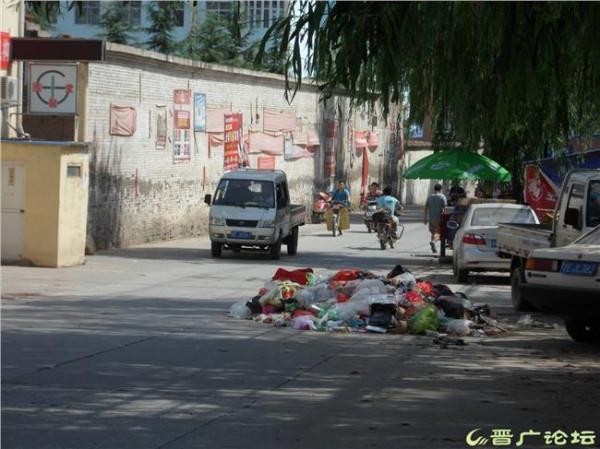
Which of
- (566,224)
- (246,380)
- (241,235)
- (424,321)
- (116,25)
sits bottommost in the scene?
(246,380)

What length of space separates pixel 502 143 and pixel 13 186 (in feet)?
40.0

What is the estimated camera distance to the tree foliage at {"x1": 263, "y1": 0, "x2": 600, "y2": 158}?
8.77m

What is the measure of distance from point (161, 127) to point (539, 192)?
11.8 meters

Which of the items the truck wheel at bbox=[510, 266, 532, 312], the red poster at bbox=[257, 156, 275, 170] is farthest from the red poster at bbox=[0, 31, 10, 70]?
the red poster at bbox=[257, 156, 275, 170]

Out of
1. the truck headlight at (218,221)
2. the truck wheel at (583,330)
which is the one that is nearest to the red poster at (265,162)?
the truck headlight at (218,221)

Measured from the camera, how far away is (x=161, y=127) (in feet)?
112

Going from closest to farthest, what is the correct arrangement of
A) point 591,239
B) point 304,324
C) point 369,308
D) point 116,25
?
point 591,239 → point 304,324 → point 369,308 → point 116,25

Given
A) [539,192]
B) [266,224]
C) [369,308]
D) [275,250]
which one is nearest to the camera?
[369,308]

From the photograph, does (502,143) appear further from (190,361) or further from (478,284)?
(190,361)

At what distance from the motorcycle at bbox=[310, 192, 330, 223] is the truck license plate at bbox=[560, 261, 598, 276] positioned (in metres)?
32.8

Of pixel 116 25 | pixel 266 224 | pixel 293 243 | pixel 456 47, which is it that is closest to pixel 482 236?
pixel 266 224

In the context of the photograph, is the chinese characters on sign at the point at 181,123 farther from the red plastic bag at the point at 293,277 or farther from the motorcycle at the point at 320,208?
the red plastic bag at the point at 293,277

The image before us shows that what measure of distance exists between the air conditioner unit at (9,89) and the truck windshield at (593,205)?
1219cm

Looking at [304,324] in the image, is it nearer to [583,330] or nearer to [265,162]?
[583,330]
